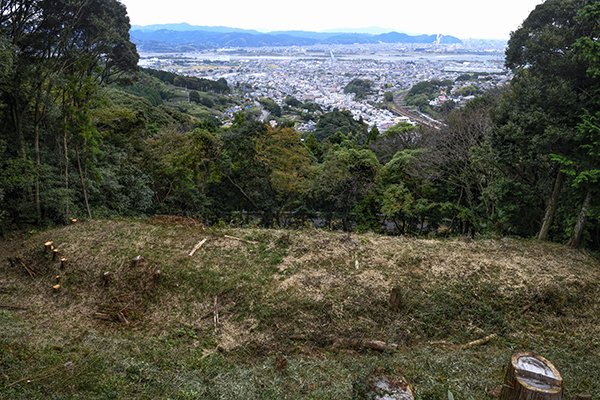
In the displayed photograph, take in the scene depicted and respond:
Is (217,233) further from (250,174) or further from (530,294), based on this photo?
(250,174)

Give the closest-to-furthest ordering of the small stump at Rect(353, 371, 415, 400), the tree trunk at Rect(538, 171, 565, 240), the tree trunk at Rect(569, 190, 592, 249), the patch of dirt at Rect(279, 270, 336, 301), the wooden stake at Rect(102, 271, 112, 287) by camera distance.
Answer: the small stump at Rect(353, 371, 415, 400) → the patch of dirt at Rect(279, 270, 336, 301) → the wooden stake at Rect(102, 271, 112, 287) → the tree trunk at Rect(569, 190, 592, 249) → the tree trunk at Rect(538, 171, 565, 240)

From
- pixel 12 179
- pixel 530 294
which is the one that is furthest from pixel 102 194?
pixel 530 294

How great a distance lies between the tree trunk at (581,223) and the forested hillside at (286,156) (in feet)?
0.10

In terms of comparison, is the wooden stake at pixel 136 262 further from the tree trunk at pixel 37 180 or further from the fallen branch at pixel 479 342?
the fallen branch at pixel 479 342

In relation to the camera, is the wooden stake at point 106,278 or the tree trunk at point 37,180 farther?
the tree trunk at point 37,180

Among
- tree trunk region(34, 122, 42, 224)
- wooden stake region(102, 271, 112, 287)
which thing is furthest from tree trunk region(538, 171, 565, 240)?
tree trunk region(34, 122, 42, 224)

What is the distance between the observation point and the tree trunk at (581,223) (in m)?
8.08

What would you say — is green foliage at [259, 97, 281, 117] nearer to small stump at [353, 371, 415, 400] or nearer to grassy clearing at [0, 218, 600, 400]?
grassy clearing at [0, 218, 600, 400]

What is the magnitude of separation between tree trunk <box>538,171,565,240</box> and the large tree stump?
26.6 feet

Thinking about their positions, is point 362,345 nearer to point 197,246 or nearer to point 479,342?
point 479,342

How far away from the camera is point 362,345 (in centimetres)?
575

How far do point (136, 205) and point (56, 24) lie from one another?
20.4 feet

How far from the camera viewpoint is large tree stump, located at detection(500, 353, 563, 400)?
2.05 m

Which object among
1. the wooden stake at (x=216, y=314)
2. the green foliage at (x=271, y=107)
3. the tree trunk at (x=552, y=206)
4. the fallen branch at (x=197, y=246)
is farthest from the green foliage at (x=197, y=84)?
the wooden stake at (x=216, y=314)
